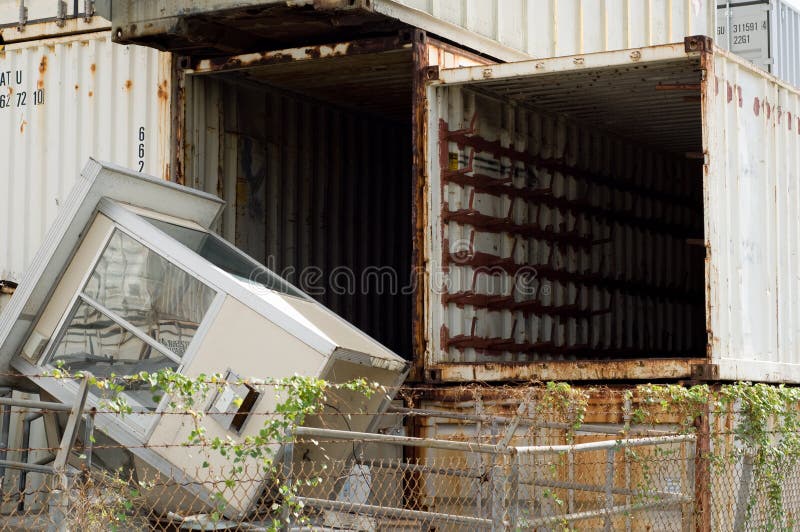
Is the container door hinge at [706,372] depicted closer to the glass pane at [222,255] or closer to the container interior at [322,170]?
the glass pane at [222,255]

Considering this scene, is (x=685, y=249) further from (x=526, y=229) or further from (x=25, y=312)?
(x=25, y=312)

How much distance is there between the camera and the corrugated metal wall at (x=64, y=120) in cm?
1214

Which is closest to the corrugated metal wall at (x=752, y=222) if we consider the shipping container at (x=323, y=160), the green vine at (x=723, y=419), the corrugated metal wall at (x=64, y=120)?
the green vine at (x=723, y=419)

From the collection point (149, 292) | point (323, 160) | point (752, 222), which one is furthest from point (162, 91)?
point (752, 222)

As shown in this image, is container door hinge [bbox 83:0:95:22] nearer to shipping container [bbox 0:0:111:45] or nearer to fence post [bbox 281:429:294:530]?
shipping container [bbox 0:0:111:45]

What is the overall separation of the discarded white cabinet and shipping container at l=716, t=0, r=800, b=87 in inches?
504

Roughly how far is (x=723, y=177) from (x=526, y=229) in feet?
9.23

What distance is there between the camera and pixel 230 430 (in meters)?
7.93

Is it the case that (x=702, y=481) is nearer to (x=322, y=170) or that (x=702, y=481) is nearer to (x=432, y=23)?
(x=432, y=23)

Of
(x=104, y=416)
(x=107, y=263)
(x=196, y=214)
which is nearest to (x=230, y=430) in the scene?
(x=104, y=416)

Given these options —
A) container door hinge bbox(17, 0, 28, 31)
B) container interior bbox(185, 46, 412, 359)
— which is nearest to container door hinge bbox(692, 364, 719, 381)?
container interior bbox(185, 46, 412, 359)

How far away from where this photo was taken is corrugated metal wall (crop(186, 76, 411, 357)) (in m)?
12.4

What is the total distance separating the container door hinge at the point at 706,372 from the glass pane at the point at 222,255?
332cm

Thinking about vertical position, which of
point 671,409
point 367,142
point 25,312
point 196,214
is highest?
point 367,142
